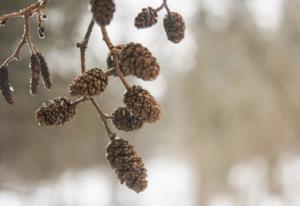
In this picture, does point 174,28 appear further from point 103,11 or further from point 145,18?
point 103,11

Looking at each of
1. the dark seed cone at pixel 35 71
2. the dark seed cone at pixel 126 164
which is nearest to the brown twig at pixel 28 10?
the dark seed cone at pixel 35 71

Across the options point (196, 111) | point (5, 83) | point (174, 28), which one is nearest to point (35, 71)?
point (5, 83)

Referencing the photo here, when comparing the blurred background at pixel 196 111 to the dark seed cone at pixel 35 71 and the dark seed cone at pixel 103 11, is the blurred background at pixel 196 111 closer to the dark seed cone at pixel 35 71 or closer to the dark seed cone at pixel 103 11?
the dark seed cone at pixel 35 71

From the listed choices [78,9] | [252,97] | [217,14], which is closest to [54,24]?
[78,9]

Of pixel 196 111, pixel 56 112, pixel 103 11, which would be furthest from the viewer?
pixel 196 111

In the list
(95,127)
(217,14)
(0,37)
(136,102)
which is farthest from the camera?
(217,14)

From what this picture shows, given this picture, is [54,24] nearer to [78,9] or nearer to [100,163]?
[78,9]
